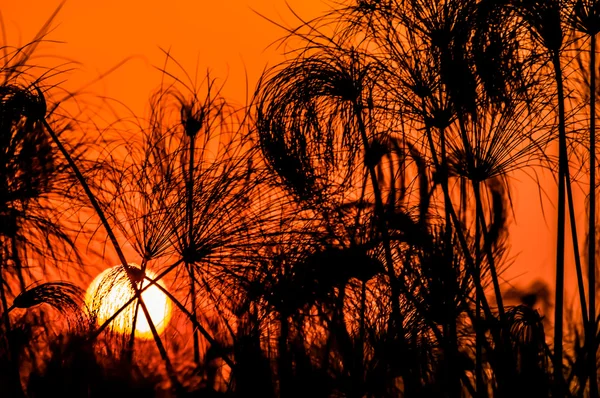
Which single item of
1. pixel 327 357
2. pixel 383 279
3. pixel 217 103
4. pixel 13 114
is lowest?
pixel 327 357

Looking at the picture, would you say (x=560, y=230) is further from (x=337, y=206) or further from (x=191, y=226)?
(x=191, y=226)

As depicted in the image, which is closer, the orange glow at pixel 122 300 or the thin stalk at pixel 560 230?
the thin stalk at pixel 560 230

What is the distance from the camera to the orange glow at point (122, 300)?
2.03 m

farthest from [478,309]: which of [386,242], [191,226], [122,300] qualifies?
[122,300]

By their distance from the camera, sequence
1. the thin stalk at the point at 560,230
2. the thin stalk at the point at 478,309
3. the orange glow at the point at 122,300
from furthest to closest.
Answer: the orange glow at the point at 122,300
the thin stalk at the point at 478,309
the thin stalk at the point at 560,230

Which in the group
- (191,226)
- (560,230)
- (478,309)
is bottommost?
(478,309)

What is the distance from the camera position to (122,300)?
2.09 metres

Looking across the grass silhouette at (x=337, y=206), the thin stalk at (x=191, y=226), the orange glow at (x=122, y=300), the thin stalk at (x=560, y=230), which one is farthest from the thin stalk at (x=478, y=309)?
the orange glow at (x=122, y=300)

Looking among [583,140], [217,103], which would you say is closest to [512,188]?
[583,140]

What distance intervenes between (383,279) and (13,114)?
1.10m

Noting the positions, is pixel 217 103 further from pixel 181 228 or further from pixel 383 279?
pixel 383 279

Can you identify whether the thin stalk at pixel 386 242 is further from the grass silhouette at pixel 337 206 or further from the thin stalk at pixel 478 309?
the thin stalk at pixel 478 309

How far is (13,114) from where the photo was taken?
6.25ft

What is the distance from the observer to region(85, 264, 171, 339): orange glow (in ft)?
6.66
